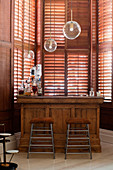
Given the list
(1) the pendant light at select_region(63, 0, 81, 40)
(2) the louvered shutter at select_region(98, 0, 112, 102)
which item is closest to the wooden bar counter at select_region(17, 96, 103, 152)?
(2) the louvered shutter at select_region(98, 0, 112, 102)

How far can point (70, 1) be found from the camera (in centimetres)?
568

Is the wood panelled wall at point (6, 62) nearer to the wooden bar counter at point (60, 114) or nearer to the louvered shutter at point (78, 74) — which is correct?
the wooden bar counter at point (60, 114)

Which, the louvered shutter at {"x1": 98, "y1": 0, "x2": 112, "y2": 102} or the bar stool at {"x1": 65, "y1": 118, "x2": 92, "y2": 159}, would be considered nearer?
the bar stool at {"x1": 65, "y1": 118, "x2": 92, "y2": 159}

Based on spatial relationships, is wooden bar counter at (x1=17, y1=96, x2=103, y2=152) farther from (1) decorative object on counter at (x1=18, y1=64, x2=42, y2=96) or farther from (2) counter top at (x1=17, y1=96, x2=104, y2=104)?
(1) decorative object on counter at (x1=18, y1=64, x2=42, y2=96)

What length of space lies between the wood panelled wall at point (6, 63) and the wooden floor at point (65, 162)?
2.41ft

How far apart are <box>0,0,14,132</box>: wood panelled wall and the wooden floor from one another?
733 mm

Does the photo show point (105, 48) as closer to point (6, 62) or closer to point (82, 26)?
point (82, 26)

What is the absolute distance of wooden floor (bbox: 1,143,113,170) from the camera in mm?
3680

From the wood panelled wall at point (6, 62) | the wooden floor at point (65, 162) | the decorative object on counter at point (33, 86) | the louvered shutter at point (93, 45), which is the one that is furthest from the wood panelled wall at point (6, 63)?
the louvered shutter at point (93, 45)

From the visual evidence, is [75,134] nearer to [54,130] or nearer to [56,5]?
[54,130]

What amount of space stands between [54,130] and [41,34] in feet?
7.33

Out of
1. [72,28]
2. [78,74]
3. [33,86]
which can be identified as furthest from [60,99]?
[78,74]

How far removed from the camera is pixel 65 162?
393 centimetres

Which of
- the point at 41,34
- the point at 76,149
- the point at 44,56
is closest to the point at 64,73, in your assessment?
the point at 44,56
